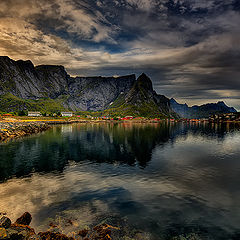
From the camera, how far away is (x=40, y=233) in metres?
18.0

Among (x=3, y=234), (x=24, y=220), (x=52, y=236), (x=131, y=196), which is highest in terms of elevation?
(x=3, y=234)

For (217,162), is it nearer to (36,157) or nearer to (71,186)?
(71,186)

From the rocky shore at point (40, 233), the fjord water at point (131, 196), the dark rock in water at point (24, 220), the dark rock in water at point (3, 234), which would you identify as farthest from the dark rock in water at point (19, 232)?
the fjord water at point (131, 196)

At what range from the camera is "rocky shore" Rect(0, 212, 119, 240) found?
1634 cm

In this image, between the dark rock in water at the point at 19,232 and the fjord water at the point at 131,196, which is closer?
the dark rock in water at the point at 19,232

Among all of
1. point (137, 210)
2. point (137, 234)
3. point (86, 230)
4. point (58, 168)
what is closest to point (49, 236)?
point (86, 230)

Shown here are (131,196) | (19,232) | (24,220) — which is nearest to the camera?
(19,232)

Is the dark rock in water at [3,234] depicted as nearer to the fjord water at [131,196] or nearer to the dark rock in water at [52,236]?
the dark rock in water at [52,236]

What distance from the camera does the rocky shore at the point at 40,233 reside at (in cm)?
1634

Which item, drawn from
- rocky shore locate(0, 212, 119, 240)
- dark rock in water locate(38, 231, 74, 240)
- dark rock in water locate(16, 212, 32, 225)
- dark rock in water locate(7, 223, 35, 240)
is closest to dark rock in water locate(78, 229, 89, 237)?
rocky shore locate(0, 212, 119, 240)

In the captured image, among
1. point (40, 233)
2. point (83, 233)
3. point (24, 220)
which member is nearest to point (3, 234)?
point (40, 233)

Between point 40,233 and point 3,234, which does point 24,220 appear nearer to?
point 40,233

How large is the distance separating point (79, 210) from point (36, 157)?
39.5 metres

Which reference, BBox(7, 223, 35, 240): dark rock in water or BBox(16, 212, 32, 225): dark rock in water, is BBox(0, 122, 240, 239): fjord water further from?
BBox(7, 223, 35, 240): dark rock in water
